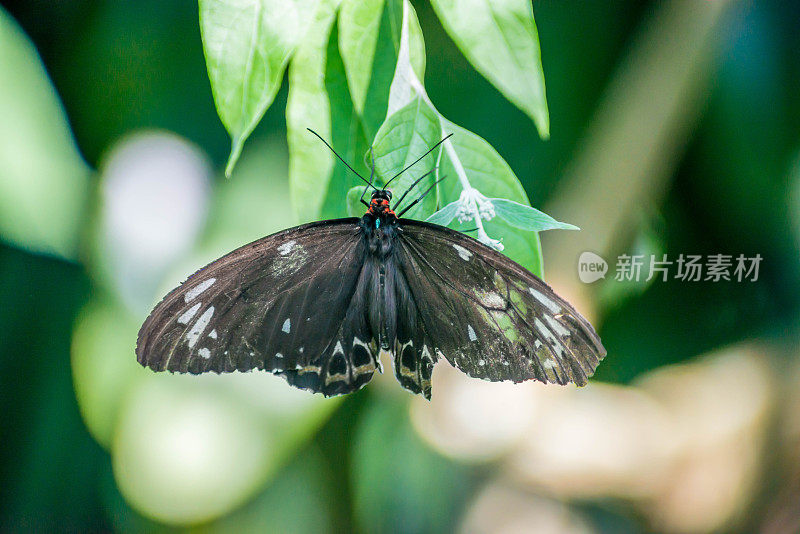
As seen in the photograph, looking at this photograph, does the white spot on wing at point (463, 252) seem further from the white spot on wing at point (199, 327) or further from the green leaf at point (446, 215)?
the white spot on wing at point (199, 327)

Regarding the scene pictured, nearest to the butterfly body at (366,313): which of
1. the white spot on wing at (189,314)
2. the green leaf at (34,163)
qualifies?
the white spot on wing at (189,314)

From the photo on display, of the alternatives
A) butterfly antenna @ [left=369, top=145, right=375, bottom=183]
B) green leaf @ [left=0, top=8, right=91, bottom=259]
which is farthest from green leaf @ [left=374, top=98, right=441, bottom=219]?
green leaf @ [left=0, top=8, right=91, bottom=259]

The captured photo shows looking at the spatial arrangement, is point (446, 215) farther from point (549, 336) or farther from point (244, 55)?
point (244, 55)

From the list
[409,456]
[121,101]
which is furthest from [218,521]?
[121,101]

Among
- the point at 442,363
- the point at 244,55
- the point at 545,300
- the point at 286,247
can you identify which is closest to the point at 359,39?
the point at 244,55

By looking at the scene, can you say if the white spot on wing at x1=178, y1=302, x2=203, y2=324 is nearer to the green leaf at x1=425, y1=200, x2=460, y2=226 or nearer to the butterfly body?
the butterfly body

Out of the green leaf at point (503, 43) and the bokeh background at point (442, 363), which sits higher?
the green leaf at point (503, 43)

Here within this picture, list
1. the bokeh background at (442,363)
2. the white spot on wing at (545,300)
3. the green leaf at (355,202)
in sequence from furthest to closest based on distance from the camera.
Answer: the bokeh background at (442,363) → the green leaf at (355,202) → the white spot on wing at (545,300)
